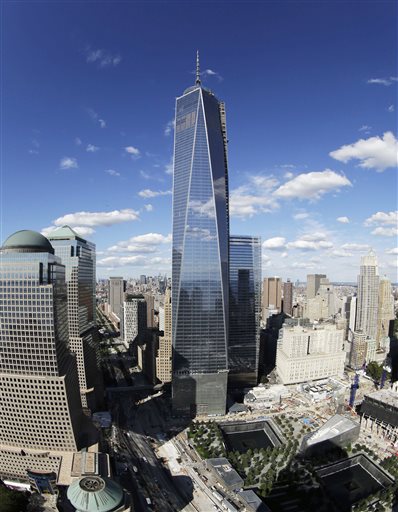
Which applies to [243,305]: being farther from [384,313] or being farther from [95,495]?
[384,313]

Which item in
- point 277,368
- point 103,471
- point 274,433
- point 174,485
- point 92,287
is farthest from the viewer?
point 277,368

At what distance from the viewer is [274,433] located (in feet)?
266

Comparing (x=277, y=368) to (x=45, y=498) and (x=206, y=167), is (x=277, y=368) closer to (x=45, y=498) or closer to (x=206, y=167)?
(x=206, y=167)

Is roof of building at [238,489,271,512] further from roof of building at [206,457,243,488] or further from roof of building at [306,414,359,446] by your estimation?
roof of building at [306,414,359,446]

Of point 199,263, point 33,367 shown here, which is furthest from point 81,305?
point 199,263

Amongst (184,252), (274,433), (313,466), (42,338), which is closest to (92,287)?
(184,252)

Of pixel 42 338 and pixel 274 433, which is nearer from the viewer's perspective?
pixel 42 338

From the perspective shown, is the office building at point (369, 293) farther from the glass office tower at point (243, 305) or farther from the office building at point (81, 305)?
the office building at point (81, 305)

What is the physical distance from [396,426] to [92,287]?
3088 inches

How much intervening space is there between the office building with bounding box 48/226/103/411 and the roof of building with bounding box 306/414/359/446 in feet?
164

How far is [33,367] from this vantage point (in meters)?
54.9

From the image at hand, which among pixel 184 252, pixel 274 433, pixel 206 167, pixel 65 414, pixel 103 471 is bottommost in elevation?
pixel 274 433

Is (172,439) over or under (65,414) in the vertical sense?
under

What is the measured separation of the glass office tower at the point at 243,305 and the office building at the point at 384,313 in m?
79.3
